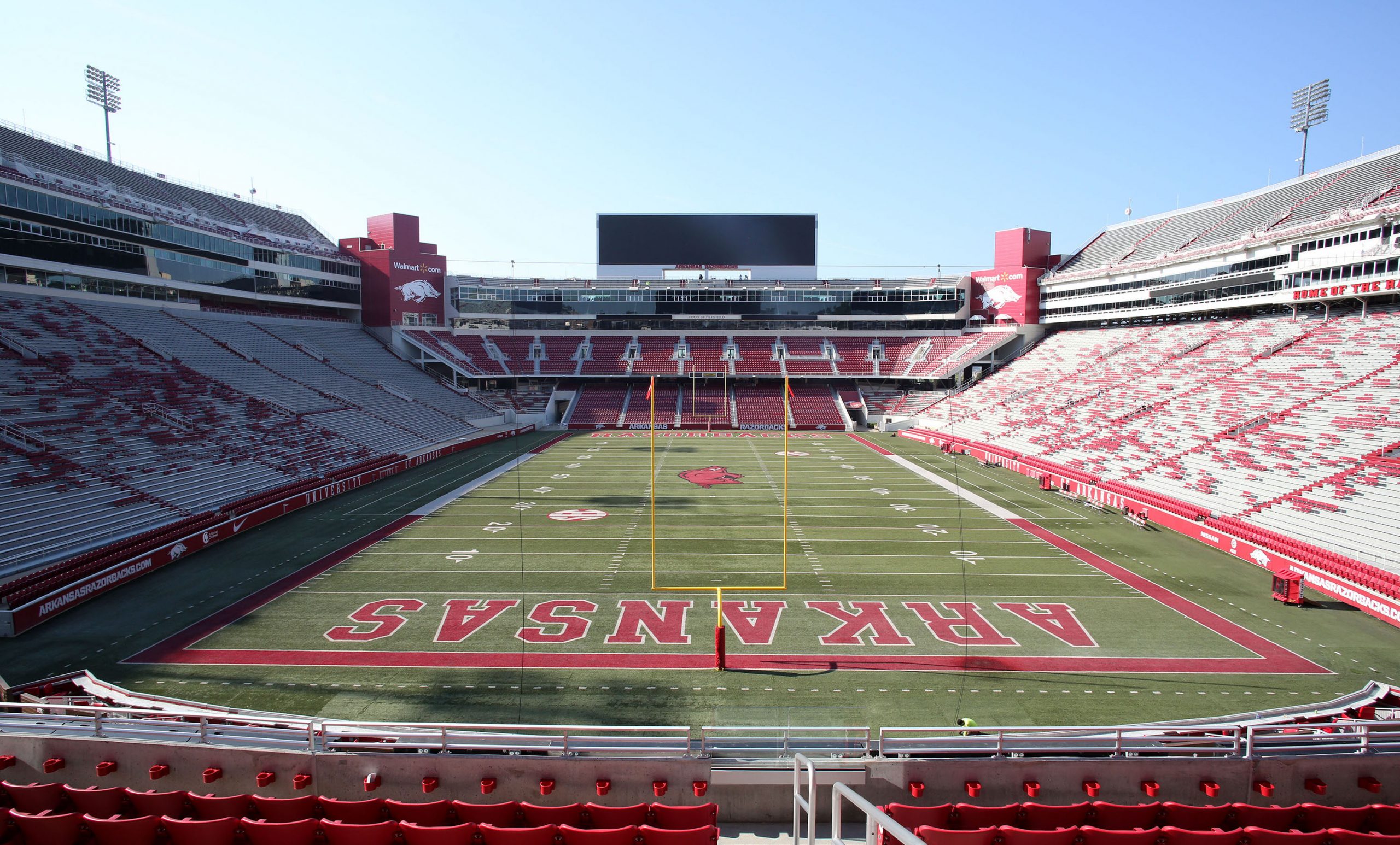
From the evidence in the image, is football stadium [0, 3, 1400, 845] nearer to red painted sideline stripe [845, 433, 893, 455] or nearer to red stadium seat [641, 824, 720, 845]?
red stadium seat [641, 824, 720, 845]

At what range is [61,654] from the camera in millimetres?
10883

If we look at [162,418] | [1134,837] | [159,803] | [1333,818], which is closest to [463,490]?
[162,418]

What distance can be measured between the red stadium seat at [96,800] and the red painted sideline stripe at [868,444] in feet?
104

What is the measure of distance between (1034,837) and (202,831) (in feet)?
21.5

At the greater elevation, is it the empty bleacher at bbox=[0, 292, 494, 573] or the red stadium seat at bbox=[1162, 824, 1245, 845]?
the empty bleacher at bbox=[0, 292, 494, 573]

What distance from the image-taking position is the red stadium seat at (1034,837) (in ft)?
17.3

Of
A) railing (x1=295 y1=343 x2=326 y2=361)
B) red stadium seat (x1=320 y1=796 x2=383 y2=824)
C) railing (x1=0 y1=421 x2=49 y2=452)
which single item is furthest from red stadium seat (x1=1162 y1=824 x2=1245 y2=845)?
railing (x1=295 y1=343 x2=326 y2=361)

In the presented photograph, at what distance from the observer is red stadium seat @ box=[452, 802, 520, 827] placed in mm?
5727

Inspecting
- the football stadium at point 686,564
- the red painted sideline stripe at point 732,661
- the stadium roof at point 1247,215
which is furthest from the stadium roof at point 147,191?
the stadium roof at point 1247,215

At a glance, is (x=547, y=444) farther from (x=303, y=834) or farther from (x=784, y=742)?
(x=303, y=834)

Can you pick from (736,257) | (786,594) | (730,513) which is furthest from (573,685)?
(736,257)

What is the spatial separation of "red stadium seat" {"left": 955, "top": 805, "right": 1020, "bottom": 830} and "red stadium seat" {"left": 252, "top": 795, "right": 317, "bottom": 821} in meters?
5.61

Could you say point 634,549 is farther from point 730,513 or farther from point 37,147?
point 37,147

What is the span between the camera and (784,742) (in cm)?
661
